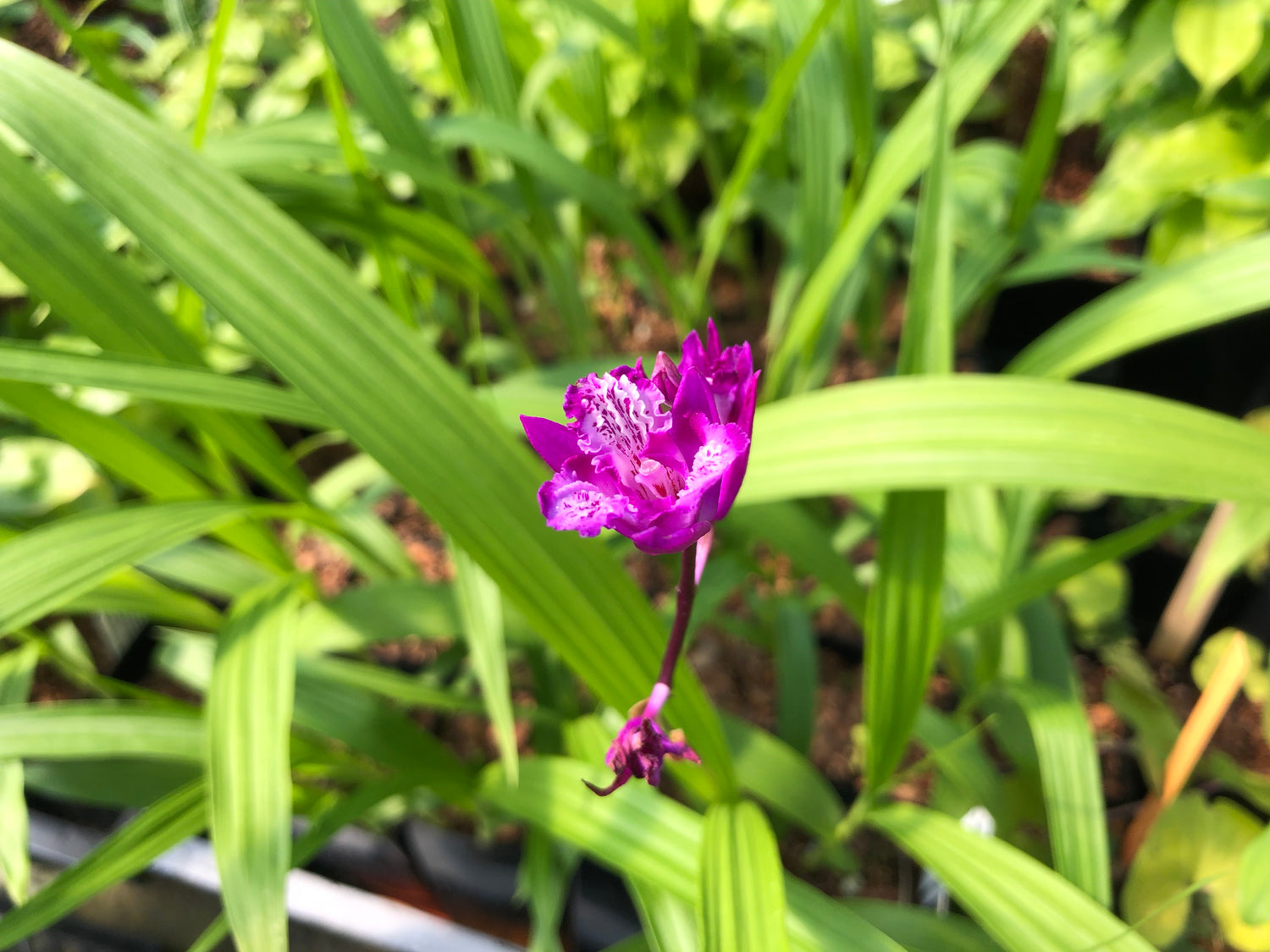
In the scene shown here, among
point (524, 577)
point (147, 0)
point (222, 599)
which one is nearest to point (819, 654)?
point (524, 577)

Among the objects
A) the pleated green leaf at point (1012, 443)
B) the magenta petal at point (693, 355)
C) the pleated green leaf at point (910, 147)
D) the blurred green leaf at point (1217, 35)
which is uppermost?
the blurred green leaf at point (1217, 35)

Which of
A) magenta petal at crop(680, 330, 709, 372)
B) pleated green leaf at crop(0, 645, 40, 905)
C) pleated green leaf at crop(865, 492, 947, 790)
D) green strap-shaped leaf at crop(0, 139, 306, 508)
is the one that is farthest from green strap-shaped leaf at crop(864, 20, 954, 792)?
pleated green leaf at crop(0, 645, 40, 905)

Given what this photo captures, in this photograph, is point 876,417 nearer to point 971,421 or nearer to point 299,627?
point 971,421

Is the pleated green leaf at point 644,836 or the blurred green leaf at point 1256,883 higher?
the pleated green leaf at point 644,836

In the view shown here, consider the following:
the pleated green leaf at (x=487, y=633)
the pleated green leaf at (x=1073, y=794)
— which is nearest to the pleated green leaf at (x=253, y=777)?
the pleated green leaf at (x=487, y=633)

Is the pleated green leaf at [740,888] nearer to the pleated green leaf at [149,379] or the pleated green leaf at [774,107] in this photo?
the pleated green leaf at [149,379]

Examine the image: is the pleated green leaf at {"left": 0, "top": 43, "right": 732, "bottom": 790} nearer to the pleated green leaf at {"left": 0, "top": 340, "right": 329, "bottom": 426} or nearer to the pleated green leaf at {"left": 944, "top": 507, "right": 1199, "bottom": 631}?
the pleated green leaf at {"left": 0, "top": 340, "right": 329, "bottom": 426}

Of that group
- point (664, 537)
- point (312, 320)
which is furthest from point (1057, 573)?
point (312, 320)
